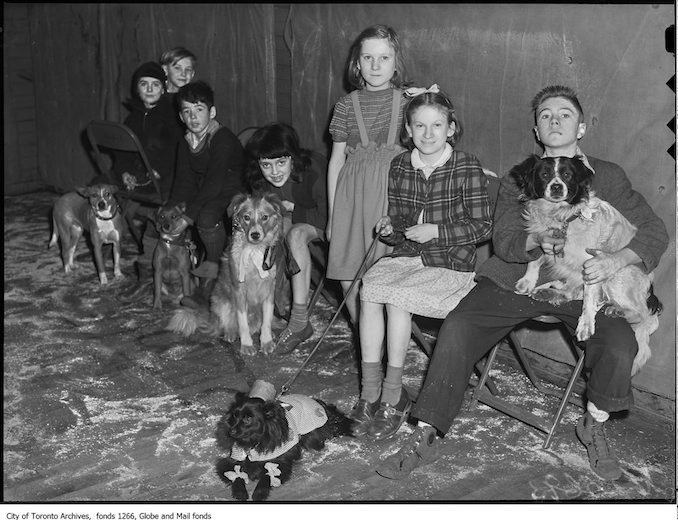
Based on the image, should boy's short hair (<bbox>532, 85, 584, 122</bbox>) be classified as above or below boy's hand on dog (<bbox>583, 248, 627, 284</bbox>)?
above

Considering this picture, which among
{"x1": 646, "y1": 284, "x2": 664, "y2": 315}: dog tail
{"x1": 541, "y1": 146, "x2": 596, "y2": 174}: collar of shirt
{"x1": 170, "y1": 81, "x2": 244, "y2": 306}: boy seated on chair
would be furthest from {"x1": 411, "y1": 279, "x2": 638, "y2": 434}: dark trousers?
{"x1": 170, "y1": 81, "x2": 244, "y2": 306}: boy seated on chair

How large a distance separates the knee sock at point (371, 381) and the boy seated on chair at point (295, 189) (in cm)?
100

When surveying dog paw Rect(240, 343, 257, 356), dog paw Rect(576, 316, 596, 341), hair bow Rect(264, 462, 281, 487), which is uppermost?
dog paw Rect(576, 316, 596, 341)

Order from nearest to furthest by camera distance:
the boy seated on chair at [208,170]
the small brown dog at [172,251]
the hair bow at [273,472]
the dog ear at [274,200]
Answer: the hair bow at [273,472] < the dog ear at [274,200] < the boy seated on chair at [208,170] < the small brown dog at [172,251]

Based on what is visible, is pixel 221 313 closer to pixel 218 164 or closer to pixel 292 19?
pixel 218 164

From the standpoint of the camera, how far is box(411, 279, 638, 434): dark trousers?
3.55 meters

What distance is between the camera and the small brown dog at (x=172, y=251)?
5629mm

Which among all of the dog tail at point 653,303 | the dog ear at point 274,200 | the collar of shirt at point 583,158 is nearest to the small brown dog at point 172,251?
the dog ear at point 274,200

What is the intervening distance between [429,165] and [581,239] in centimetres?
77

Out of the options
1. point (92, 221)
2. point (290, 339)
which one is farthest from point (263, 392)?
point (92, 221)

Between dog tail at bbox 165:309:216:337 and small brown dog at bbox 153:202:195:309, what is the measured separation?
17.3 inches

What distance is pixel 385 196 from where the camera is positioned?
4445 millimetres

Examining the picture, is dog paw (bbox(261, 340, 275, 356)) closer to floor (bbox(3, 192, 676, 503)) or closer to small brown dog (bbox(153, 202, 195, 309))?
floor (bbox(3, 192, 676, 503))

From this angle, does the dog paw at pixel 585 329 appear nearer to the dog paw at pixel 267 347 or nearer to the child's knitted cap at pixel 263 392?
the child's knitted cap at pixel 263 392
